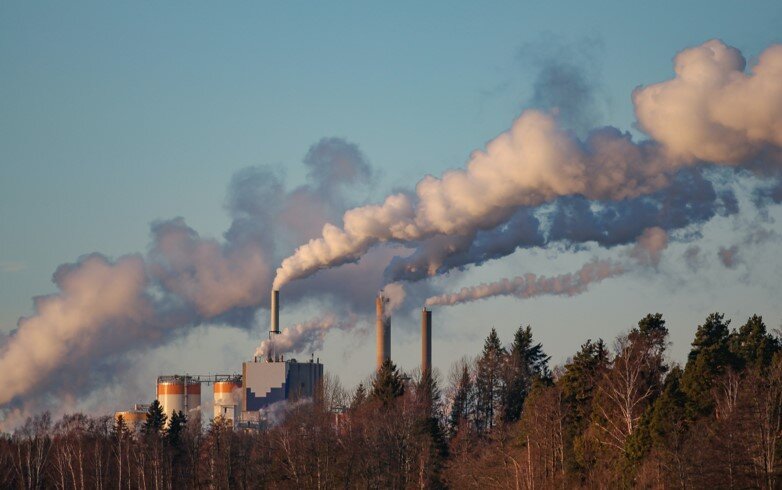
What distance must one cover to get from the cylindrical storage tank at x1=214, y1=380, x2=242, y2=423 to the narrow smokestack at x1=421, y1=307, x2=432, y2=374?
33364 mm

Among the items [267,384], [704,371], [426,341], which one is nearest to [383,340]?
[426,341]

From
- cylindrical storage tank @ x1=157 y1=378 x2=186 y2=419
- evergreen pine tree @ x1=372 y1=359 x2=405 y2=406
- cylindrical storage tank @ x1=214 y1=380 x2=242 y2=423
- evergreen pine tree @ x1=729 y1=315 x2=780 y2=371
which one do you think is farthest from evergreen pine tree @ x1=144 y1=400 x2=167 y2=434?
evergreen pine tree @ x1=729 y1=315 x2=780 y2=371

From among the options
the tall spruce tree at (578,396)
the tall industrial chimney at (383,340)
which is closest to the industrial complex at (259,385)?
the tall industrial chimney at (383,340)

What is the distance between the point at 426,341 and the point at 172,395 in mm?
41720

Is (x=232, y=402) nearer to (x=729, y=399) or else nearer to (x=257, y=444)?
(x=257, y=444)

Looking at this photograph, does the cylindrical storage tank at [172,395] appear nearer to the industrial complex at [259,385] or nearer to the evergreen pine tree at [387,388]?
the industrial complex at [259,385]

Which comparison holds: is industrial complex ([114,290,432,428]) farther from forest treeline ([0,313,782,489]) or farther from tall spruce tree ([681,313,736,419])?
tall spruce tree ([681,313,736,419])

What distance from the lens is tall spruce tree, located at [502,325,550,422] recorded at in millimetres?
116062

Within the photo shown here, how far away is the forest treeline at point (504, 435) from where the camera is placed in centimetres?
6525

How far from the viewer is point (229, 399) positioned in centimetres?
15138

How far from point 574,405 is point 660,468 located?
2049 centimetres

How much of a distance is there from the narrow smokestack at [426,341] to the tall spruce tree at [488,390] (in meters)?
4.53

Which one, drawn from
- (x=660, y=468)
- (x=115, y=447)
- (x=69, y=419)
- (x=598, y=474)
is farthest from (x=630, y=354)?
(x=69, y=419)

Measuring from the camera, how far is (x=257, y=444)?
102m
